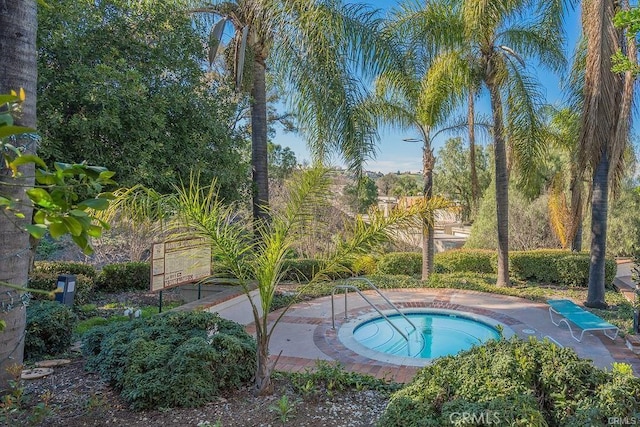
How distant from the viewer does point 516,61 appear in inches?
415

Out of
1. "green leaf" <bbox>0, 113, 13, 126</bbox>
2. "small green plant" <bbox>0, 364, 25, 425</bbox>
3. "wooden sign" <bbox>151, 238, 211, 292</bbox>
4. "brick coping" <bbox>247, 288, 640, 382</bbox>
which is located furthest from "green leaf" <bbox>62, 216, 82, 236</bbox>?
"wooden sign" <bbox>151, 238, 211, 292</bbox>

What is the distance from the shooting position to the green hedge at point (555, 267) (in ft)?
41.2

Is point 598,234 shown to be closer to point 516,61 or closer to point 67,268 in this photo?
point 516,61

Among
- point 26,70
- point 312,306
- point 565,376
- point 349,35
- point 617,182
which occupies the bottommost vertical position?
point 312,306

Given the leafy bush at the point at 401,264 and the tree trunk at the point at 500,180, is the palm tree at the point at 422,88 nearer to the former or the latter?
the tree trunk at the point at 500,180

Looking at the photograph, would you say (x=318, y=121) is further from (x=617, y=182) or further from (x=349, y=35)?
(x=617, y=182)

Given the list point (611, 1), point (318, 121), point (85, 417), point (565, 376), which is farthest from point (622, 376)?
point (611, 1)

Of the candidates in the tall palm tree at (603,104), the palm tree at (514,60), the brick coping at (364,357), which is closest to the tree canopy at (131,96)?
the brick coping at (364,357)

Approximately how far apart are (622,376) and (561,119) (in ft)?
42.0

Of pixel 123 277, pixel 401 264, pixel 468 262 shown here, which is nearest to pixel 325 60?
pixel 123 277

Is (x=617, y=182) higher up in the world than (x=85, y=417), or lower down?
higher up

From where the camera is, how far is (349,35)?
6707 millimetres

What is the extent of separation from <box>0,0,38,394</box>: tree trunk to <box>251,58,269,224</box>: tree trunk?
217 inches

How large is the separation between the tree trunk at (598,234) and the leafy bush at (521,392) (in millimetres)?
7324
